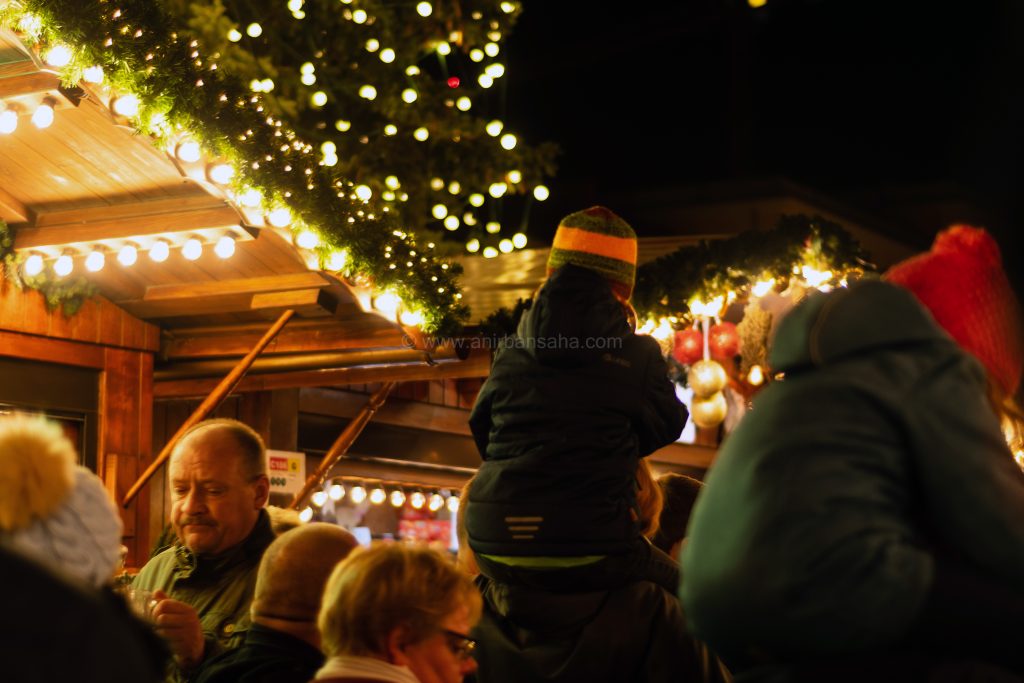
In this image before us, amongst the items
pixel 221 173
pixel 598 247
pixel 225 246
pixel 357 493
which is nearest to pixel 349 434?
pixel 357 493

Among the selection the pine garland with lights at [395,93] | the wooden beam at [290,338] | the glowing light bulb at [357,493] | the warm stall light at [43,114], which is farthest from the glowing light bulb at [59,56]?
the pine garland with lights at [395,93]

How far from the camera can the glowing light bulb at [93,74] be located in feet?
16.8

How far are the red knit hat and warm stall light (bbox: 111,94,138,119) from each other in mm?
3474

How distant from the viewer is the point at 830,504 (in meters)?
2.27

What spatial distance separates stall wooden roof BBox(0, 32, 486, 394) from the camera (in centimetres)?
577

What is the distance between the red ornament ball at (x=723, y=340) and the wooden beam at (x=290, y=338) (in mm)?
1944

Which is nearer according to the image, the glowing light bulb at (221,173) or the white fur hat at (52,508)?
the white fur hat at (52,508)

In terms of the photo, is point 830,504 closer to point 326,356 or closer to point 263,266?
point 263,266

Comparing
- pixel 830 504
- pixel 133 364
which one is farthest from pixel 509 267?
pixel 830 504

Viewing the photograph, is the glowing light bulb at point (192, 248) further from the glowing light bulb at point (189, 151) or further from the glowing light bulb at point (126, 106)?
the glowing light bulb at point (126, 106)

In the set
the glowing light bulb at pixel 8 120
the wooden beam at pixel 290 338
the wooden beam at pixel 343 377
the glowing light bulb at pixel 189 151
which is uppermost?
the glowing light bulb at pixel 8 120

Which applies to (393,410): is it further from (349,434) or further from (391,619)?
(391,619)

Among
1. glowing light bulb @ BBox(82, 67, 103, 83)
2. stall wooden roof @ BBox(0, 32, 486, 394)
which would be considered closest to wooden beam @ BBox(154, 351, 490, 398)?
stall wooden roof @ BBox(0, 32, 486, 394)

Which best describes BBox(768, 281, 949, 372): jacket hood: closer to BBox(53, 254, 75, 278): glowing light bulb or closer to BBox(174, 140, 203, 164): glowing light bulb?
BBox(174, 140, 203, 164): glowing light bulb
